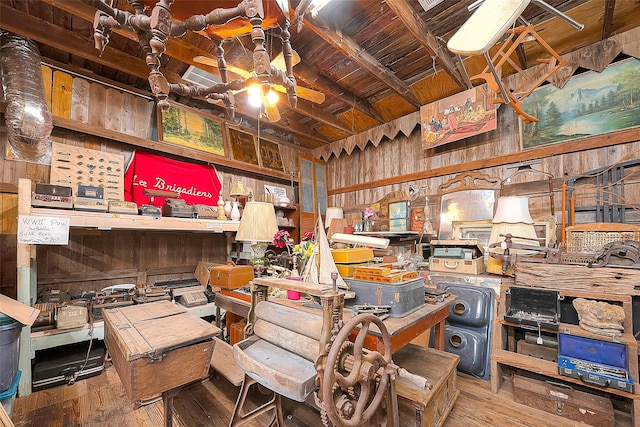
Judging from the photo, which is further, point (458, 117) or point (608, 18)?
point (458, 117)

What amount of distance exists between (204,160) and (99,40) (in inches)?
101

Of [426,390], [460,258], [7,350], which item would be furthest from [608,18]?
[7,350]

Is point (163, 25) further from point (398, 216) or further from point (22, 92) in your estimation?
point (398, 216)

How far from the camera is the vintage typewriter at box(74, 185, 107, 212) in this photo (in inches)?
105

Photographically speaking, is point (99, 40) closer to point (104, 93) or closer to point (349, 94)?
point (104, 93)

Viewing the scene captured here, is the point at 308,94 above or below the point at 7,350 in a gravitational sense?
above

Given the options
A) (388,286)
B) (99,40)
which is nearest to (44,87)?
(99,40)

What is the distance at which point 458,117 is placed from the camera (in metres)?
3.64

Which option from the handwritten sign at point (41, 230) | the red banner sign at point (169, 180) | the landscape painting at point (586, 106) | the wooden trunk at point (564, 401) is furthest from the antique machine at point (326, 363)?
the landscape painting at point (586, 106)

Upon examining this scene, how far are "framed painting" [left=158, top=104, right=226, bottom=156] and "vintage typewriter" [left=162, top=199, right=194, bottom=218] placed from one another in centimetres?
104

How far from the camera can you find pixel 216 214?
146 inches

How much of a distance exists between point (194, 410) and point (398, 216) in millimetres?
3399

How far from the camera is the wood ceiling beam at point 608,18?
97.7 inches

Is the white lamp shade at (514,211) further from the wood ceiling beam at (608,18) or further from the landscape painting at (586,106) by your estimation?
the wood ceiling beam at (608,18)
